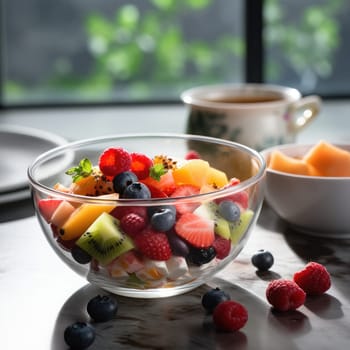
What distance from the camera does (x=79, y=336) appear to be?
0.89m

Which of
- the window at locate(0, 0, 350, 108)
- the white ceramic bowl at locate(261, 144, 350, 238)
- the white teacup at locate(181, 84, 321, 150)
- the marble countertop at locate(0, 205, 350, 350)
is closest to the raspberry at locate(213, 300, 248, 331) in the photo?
the marble countertop at locate(0, 205, 350, 350)

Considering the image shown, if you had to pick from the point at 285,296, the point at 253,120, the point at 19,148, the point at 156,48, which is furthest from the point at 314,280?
the point at 156,48

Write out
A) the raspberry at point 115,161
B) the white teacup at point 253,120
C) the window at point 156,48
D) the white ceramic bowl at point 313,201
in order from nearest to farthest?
the raspberry at point 115,161
the white ceramic bowl at point 313,201
the white teacup at point 253,120
the window at point 156,48

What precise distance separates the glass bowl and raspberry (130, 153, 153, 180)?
0.7 inches

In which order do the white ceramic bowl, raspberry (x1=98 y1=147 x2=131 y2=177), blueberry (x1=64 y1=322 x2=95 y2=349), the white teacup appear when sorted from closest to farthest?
blueberry (x1=64 y1=322 x2=95 y2=349) < raspberry (x1=98 y1=147 x2=131 y2=177) < the white ceramic bowl < the white teacup

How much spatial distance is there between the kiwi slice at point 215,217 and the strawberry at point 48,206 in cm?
16

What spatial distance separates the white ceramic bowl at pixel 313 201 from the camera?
1.18m

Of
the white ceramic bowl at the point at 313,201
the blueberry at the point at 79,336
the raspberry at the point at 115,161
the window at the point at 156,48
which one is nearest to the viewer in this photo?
the blueberry at the point at 79,336

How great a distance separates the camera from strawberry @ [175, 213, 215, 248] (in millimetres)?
928

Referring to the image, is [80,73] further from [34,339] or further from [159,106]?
[34,339]

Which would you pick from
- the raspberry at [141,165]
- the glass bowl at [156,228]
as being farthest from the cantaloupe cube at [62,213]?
the raspberry at [141,165]

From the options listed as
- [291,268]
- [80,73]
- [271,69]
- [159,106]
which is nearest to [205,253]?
[291,268]

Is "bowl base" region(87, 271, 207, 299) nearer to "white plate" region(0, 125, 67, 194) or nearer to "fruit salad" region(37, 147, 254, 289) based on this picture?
"fruit salad" region(37, 147, 254, 289)

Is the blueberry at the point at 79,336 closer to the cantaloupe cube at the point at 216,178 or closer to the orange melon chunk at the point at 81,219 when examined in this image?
the orange melon chunk at the point at 81,219
